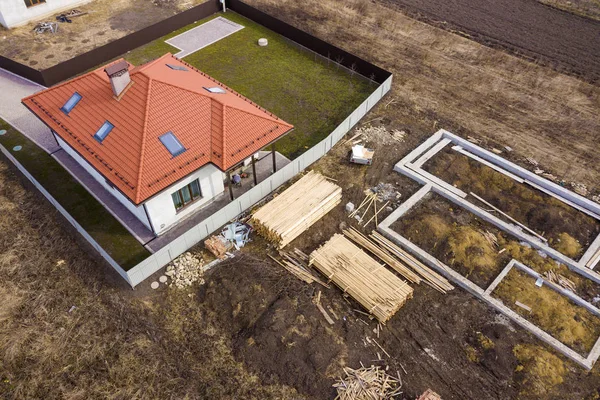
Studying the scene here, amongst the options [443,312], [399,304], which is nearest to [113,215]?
[399,304]

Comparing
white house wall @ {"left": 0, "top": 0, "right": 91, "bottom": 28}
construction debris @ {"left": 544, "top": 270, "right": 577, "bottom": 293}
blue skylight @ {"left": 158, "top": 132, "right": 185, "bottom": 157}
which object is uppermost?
blue skylight @ {"left": 158, "top": 132, "right": 185, "bottom": 157}

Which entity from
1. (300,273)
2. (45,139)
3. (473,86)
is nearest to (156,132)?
(300,273)

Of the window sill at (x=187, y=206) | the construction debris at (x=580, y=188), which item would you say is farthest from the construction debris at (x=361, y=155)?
the construction debris at (x=580, y=188)

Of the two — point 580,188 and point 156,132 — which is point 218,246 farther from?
point 580,188

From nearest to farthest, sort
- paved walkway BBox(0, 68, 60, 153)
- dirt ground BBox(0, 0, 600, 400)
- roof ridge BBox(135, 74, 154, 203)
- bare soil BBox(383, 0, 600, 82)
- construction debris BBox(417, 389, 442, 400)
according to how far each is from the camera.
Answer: construction debris BBox(417, 389, 442, 400) → dirt ground BBox(0, 0, 600, 400) → roof ridge BBox(135, 74, 154, 203) → paved walkway BBox(0, 68, 60, 153) → bare soil BBox(383, 0, 600, 82)

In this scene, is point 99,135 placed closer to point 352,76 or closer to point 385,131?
point 385,131

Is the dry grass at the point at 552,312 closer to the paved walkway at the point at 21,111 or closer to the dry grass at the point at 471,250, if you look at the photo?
the dry grass at the point at 471,250

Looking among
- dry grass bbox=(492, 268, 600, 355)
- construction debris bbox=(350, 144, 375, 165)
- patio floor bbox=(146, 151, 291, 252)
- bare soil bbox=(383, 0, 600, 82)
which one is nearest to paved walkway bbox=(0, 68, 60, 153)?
patio floor bbox=(146, 151, 291, 252)

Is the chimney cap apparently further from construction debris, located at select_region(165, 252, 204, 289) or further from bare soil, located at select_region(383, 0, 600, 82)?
bare soil, located at select_region(383, 0, 600, 82)
